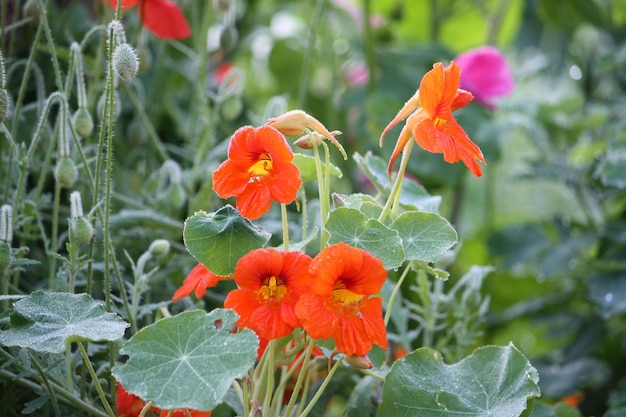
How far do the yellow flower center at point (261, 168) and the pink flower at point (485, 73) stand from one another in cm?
75

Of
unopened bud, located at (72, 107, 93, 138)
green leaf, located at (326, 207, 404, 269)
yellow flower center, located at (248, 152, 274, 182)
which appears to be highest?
yellow flower center, located at (248, 152, 274, 182)

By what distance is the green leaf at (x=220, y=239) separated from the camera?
1.97 feet

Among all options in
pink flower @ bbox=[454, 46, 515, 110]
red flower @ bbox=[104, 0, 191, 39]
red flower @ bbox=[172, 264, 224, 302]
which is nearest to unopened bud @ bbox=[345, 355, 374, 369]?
red flower @ bbox=[172, 264, 224, 302]

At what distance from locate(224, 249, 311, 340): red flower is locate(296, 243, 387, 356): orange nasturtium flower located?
0.5 inches

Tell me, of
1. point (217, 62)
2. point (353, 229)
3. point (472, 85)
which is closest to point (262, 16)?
point (217, 62)

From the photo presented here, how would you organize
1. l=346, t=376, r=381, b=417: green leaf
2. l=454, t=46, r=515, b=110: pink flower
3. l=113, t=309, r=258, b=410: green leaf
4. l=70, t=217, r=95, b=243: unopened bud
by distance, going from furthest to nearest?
l=454, t=46, r=515, b=110: pink flower, l=346, t=376, r=381, b=417: green leaf, l=70, t=217, r=95, b=243: unopened bud, l=113, t=309, r=258, b=410: green leaf

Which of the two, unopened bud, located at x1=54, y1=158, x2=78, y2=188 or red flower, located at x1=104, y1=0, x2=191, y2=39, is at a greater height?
red flower, located at x1=104, y1=0, x2=191, y2=39

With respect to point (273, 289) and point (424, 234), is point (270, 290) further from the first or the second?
point (424, 234)

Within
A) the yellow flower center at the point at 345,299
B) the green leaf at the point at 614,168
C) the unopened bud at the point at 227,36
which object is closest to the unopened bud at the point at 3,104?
the yellow flower center at the point at 345,299

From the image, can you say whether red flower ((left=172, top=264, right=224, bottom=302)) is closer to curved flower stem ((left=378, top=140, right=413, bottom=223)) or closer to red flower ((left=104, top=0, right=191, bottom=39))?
curved flower stem ((left=378, top=140, right=413, bottom=223))

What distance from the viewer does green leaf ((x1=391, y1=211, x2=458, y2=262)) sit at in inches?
24.5

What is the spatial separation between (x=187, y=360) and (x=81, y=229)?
15cm

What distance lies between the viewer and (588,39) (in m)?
1.81

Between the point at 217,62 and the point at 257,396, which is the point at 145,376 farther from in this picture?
the point at 217,62
